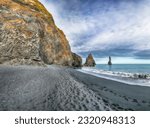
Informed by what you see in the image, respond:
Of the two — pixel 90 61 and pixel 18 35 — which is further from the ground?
pixel 18 35

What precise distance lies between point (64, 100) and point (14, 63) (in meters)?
29.2

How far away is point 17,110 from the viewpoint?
8.54m

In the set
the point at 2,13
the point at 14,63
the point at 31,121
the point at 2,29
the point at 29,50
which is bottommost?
the point at 31,121

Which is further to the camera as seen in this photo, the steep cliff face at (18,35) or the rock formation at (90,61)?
the rock formation at (90,61)

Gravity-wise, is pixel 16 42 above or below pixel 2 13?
below

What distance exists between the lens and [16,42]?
39469 mm

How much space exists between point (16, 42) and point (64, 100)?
3197 cm

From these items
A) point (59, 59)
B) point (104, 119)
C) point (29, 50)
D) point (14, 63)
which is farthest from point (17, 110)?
point (59, 59)

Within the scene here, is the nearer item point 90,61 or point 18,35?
point 18,35

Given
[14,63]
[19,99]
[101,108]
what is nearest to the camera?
[101,108]

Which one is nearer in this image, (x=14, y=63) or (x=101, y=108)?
(x=101, y=108)

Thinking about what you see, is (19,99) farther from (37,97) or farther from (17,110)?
(17,110)

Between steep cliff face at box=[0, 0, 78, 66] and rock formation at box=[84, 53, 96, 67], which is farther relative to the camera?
rock formation at box=[84, 53, 96, 67]

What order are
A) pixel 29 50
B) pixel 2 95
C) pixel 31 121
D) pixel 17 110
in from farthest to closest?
1. pixel 29 50
2. pixel 2 95
3. pixel 17 110
4. pixel 31 121
